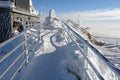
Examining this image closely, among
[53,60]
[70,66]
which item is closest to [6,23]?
[53,60]

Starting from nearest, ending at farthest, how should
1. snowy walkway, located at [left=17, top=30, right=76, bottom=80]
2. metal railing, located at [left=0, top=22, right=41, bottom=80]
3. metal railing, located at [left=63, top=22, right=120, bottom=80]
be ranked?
metal railing, located at [left=63, top=22, right=120, bottom=80] → metal railing, located at [left=0, top=22, right=41, bottom=80] → snowy walkway, located at [left=17, top=30, right=76, bottom=80]

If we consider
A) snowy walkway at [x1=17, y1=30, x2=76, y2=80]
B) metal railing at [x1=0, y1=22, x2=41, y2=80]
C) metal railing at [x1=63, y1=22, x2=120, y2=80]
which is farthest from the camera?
snowy walkway at [x1=17, y1=30, x2=76, y2=80]

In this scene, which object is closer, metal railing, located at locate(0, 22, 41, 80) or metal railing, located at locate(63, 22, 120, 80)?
metal railing, located at locate(63, 22, 120, 80)

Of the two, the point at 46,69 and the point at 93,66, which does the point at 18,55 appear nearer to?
the point at 46,69

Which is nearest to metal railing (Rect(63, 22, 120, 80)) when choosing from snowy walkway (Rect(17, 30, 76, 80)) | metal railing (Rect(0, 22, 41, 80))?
snowy walkway (Rect(17, 30, 76, 80))

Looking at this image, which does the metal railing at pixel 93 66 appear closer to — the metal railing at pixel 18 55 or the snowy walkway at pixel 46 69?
the snowy walkway at pixel 46 69

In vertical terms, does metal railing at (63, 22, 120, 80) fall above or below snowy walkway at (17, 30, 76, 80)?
above

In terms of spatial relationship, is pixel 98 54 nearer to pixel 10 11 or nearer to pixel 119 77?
pixel 119 77

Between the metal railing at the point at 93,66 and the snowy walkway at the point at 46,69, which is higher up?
the metal railing at the point at 93,66

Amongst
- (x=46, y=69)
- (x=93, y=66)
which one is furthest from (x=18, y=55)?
(x=93, y=66)

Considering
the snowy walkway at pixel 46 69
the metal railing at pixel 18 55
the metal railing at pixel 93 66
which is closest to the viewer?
the metal railing at pixel 93 66

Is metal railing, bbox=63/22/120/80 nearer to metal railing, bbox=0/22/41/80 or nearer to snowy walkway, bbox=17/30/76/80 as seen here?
snowy walkway, bbox=17/30/76/80

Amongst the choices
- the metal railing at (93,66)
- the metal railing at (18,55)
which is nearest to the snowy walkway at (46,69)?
the metal railing at (18,55)

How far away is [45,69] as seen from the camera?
7461mm
